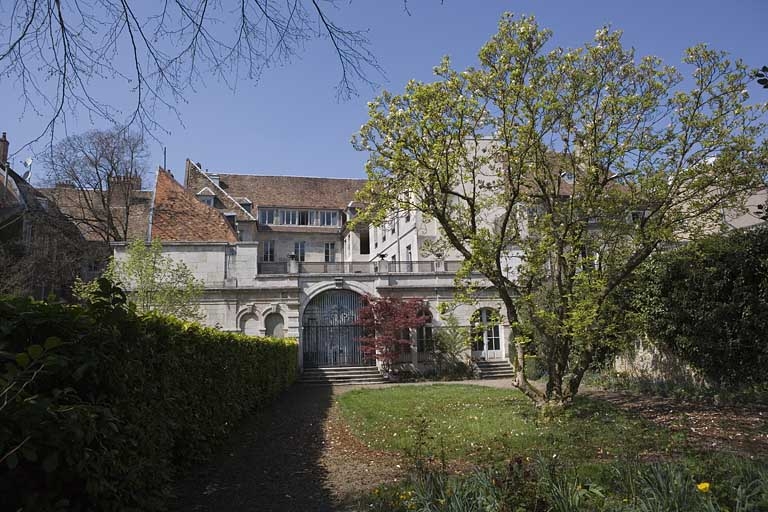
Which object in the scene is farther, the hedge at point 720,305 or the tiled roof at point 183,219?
the tiled roof at point 183,219

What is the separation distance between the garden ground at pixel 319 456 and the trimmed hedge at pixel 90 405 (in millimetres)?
743

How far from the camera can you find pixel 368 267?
2781 cm

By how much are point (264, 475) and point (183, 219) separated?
25.6 metres

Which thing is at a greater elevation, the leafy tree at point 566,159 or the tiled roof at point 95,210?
the tiled roof at point 95,210

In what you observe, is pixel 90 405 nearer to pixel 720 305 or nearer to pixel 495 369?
pixel 720 305

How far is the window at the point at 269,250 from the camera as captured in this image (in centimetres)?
4144

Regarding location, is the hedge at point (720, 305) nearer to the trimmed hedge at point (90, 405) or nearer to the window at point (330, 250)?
the trimmed hedge at point (90, 405)

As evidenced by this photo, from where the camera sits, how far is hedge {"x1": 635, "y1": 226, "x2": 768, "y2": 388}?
10.6 m

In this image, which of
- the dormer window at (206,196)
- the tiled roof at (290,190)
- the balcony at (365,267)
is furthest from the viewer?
the tiled roof at (290,190)

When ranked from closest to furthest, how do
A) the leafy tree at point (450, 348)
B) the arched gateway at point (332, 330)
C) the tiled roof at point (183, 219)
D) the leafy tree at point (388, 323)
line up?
the leafy tree at point (388, 323), the leafy tree at point (450, 348), the arched gateway at point (332, 330), the tiled roof at point (183, 219)

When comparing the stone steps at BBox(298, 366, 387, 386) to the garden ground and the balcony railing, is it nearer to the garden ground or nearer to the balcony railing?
the balcony railing

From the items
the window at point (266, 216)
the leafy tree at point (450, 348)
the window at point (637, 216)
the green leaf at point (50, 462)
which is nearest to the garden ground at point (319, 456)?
the green leaf at point (50, 462)

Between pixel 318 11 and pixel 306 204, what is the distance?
133 ft

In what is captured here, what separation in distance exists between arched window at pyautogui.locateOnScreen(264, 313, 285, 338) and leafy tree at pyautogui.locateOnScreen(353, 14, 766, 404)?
16986mm
